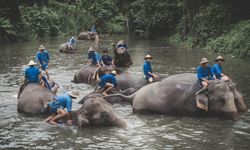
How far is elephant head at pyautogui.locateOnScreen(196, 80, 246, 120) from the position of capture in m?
12.7

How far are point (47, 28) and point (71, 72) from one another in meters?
27.7

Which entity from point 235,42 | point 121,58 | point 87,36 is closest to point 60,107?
point 121,58

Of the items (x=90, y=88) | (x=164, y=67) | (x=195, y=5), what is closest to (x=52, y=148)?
(x=90, y=88)

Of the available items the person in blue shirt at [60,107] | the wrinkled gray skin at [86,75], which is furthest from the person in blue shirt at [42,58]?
the person in blue shirt at [60,107]

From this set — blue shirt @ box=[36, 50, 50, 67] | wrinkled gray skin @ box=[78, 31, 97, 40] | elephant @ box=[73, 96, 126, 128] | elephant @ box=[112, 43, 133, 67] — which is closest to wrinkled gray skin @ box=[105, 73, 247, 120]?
elephant @ box=[73, 96, 126, 128]

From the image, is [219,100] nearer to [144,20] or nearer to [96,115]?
[96,115]

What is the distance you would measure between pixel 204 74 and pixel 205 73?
0.09 m

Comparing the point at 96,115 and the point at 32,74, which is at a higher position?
the point at 32,74

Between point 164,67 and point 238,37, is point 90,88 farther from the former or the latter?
point 238,37

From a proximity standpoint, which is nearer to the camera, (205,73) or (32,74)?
(205,73)

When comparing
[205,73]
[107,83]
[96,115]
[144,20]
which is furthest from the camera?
[144,20]

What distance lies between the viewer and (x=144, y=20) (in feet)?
157

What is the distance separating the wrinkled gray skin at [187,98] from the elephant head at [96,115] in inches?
78.4

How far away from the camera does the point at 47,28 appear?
160 feet
